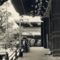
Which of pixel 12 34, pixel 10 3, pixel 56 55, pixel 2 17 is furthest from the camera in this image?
pixel 10 3

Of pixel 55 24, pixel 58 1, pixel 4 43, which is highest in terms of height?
pixel 58 1

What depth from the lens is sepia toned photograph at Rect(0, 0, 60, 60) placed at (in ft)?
45.6

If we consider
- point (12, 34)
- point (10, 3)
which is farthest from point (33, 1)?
point (12, 34)

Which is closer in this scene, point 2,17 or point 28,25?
point 2,17

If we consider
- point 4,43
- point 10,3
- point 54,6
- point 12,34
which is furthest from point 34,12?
point 54,6

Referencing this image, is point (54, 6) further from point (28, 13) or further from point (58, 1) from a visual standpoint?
point (28, 13)

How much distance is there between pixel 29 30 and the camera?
43438 millimetres

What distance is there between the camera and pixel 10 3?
35.8 metres

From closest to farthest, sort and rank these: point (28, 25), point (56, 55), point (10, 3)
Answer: point (56, 55) → point (10, 3) → point (28, 25)

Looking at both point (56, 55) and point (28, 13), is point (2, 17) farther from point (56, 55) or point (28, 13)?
point (28, 13)

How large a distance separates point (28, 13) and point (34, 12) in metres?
1.09

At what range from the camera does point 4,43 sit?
75.4 feet

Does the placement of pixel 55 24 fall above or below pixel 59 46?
above

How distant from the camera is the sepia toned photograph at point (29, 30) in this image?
13.9 meters
